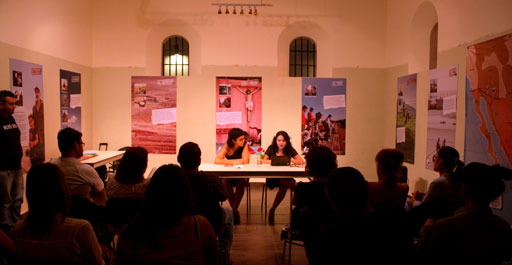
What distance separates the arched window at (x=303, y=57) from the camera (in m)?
7.34

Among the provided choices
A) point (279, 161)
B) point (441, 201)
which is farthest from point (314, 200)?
point (279, 161)

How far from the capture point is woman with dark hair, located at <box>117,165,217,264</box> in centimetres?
155

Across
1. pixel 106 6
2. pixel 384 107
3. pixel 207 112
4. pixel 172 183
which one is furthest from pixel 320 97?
pixel 172 183

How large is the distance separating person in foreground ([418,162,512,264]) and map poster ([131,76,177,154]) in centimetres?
579

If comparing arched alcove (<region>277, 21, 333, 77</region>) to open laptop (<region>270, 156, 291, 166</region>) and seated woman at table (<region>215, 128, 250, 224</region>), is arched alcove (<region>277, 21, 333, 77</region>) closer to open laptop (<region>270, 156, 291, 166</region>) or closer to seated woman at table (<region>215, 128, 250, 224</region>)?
seated woman at table (<region>215, 128, 250, 224</region>)

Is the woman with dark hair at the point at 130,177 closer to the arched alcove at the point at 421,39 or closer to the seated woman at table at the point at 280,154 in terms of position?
the seated woman at table at the point at 280,154

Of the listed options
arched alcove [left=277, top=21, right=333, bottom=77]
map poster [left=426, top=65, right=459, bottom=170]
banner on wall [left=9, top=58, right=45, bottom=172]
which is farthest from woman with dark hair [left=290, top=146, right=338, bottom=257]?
arched alcove [left=277, top=21, right=333, bottom=77]

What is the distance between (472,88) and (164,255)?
4.30 m

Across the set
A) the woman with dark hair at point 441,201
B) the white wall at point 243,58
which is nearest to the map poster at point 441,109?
the white wall at point 243,58

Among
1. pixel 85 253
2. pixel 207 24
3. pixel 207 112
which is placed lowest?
pixel 85 253

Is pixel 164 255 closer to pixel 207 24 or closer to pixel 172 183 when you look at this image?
pixel 172 183

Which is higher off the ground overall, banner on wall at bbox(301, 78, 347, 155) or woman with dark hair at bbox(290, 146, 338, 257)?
banner on wall at bbox(301, 78, 347, 155)

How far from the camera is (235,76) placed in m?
6.95

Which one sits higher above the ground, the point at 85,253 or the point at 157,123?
the point at 157,123
